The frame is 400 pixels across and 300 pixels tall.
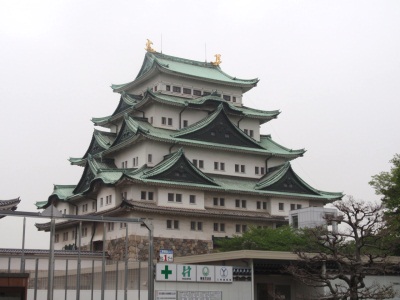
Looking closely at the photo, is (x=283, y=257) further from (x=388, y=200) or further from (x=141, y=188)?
(x=141, y=188)

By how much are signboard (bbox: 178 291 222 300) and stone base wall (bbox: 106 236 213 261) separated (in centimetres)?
1886

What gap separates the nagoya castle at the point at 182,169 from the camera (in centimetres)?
5178

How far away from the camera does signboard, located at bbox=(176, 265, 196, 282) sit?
29.4 m

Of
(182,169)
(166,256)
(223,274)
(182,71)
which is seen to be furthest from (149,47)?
(223,274)

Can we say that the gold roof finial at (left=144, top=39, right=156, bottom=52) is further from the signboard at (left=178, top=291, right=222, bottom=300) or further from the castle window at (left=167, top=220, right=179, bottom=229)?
the signboard at (left=178, top=291, right=222, bottom=300)

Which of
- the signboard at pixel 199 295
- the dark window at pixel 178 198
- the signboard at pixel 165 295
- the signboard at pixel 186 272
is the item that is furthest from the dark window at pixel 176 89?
the signboard at pixel 165 295

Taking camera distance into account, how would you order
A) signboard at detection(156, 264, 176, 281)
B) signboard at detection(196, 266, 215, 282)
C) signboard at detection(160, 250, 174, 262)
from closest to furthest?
signboard at detection(156, 264, 176, 281) < signboard at detection(196, 266, 215, 282) < signboard at detection(160, 250, 174, 262)

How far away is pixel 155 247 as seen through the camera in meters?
49.8

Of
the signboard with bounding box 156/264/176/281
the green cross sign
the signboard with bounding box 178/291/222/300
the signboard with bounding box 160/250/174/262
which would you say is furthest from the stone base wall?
the green cross sign

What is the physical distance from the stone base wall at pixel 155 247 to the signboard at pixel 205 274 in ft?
61.9

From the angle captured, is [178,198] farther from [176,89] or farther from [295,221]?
[176,89]

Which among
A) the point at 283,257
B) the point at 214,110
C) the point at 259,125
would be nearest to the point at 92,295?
the point at 283,257

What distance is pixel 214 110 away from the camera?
60156mm

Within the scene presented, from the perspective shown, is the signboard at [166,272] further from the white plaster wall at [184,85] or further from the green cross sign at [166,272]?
the white plaster wall at [184,85]
